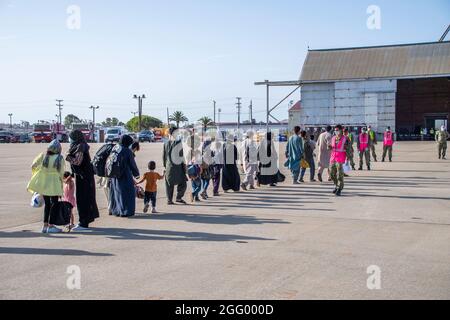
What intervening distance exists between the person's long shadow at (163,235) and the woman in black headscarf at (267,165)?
318 inches

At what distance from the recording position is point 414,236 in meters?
9.13

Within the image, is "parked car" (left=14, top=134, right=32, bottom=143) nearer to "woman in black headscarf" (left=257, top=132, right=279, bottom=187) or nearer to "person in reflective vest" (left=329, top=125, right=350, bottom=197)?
"woman in black headscarf" (left=257, top=132, right=279, bottom=187)

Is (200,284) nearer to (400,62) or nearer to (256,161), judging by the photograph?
(256,161)

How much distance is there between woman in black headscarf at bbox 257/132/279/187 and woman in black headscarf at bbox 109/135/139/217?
6696mm

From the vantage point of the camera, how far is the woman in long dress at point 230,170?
15.6 metres

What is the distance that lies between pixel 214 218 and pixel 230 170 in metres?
4.86

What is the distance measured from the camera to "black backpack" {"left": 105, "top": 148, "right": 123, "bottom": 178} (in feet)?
35.8

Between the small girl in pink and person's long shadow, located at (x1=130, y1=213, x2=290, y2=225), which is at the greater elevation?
the small girl in pink

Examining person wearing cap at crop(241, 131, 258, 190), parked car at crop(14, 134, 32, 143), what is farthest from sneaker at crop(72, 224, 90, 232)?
parked car at crop(14, 134, 32, 143)

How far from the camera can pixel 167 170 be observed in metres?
13.2

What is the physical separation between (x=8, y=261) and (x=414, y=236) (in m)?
5.93

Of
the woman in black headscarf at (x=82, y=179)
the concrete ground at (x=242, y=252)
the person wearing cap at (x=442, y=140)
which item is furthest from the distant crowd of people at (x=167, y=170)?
the person wearing cap at (x=442, y=140)

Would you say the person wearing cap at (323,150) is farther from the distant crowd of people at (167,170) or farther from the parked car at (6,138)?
the parked car at (6,138)

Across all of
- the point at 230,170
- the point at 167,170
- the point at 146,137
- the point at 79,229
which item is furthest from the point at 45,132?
the point at 79,229
